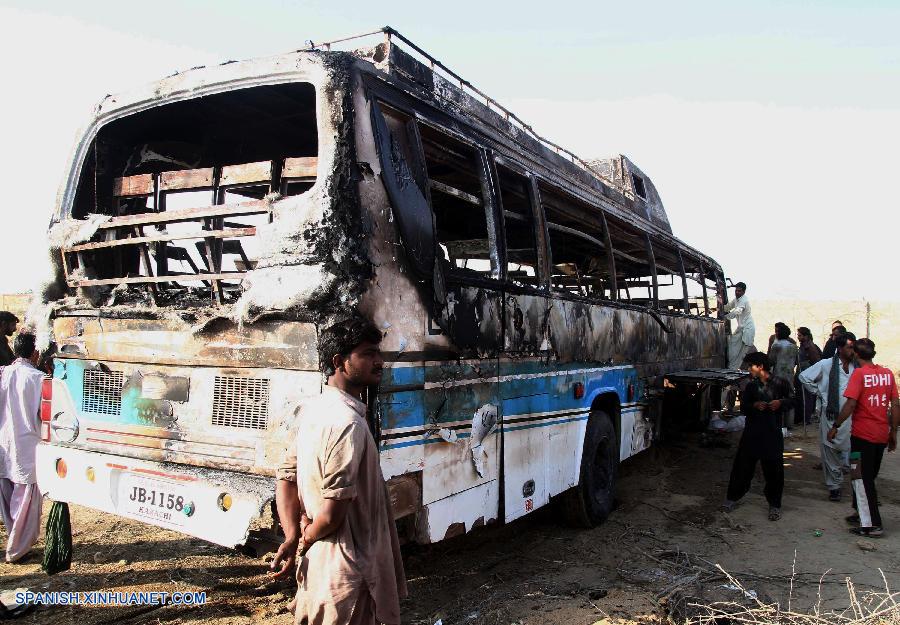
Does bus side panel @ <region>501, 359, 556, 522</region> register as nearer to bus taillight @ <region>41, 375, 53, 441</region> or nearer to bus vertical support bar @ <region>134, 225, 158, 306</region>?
bus vertical support bar @ <region>134, 225, 158, 306</region>

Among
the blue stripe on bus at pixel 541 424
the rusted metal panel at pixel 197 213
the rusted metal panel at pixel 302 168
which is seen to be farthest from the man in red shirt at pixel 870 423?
the rusted metal panel at pixel 197 213

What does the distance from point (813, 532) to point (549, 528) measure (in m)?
2.36

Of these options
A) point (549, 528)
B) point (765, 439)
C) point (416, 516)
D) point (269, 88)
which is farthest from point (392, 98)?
point (765, 439)

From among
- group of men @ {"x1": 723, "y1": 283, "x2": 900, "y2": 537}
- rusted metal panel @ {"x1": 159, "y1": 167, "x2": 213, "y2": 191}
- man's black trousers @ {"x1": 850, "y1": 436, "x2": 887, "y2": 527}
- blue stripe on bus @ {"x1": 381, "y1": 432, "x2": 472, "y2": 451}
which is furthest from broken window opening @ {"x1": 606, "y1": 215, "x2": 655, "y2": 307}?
rusted metal panel @ {"x1": 159, "y1": 167, "x2": 213, "y2": 191}

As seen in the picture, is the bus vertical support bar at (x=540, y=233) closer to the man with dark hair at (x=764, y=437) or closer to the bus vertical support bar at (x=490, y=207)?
the bus vertical support bar at (x=490, y=207)

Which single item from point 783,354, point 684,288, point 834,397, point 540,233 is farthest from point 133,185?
point 783,354

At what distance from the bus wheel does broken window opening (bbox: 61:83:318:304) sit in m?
3.15

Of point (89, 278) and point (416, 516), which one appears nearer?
point (416, 516)

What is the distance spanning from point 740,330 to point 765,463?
16.3 feet

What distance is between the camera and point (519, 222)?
4508mm

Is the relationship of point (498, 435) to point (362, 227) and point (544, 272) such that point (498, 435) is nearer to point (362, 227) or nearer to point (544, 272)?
point (544, 272)

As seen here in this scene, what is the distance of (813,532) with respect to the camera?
551 centimetres

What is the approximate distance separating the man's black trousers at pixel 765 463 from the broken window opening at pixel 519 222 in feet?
9.97

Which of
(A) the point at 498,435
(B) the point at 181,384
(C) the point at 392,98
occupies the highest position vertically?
(C) the point at 392,98
